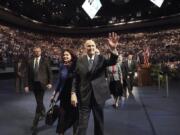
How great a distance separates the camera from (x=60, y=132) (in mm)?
6691

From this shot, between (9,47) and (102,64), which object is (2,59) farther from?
(102,64)

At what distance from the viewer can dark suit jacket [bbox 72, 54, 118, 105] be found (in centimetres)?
568

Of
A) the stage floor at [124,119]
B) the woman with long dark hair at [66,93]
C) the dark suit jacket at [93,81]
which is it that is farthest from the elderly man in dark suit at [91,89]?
the stage floor at [124,119]

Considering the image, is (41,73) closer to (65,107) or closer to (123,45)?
(65,107)

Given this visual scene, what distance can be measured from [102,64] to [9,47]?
22621mm

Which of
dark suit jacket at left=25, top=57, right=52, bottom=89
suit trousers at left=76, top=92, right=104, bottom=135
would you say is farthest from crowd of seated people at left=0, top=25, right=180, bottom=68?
suit trousers at left=76, top=92, right=104, bottom=135

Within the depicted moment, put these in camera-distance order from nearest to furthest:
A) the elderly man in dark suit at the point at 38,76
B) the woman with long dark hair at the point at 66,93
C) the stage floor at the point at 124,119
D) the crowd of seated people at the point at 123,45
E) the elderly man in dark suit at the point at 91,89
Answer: the elderly man in dark suit at the point at 91,89 → the woman with long dark hair at the point at 66,93 → the stage floor at the point at 124,119 → the elderly man in dark suit at the point at 38,76 → the crowd of seated people at the point at 123,45

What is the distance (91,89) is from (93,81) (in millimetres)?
119

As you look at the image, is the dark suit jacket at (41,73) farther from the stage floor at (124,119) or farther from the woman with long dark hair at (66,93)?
the woman with long dark hair at (66,93)

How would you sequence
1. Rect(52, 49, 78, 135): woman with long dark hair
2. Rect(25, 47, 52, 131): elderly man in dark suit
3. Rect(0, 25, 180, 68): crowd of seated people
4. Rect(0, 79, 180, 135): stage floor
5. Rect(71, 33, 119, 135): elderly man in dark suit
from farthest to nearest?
Rect(0, 25, 180, 68): crowd of seated people < Rect(25, 47, 52, 131): elderly man in dark suit < Rect(0, 79, 180, 135): stage floor < Rect(52, 49, 78, 135): woman with long dark hair < Rect(71, 33, 119, 135): elderly man in dark suit

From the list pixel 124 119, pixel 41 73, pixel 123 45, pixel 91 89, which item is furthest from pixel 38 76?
pixel 123 45

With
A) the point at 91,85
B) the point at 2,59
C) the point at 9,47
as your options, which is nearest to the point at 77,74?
the point at 91,85

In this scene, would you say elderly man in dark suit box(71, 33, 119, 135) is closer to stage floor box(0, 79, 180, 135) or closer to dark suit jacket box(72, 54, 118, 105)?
dark suit jacket box(72, 54, 118, 105)

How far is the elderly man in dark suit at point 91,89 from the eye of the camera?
5.68 meters
